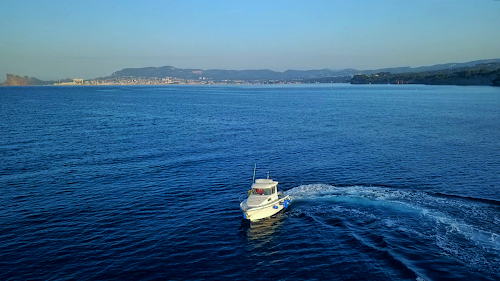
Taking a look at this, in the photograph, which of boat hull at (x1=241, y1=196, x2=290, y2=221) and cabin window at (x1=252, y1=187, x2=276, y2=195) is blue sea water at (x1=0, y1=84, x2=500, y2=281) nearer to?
boat hull at (x1=241, y1=196, x2=290, y2=221)

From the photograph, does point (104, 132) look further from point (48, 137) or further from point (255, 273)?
point (255, 273)

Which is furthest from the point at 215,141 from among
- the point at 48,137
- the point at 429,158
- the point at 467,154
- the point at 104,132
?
the point at 467,154

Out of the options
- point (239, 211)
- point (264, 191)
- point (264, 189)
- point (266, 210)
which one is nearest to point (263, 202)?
point (266, 210)

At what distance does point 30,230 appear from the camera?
128 feet

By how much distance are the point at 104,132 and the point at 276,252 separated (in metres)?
75.9

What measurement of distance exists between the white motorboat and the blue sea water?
1259 mm

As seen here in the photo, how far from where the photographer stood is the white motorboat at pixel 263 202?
1679 inches

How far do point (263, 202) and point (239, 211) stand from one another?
12.7 feet

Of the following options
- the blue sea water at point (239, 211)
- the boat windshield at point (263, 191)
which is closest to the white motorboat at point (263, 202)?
the boat windshield at point (263, 191)

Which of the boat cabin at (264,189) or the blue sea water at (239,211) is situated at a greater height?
the boat cabin at (264,189)

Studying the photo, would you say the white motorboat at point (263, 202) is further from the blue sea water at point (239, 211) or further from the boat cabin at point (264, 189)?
the blue sea water at point (239, 211)

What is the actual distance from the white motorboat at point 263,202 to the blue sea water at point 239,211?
1.26 meters

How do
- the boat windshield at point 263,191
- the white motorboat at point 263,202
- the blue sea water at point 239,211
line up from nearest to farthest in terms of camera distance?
1. the blue sea water at point 239,211
2. the white motorboat at point 263,202
3. the boat windshield at point 263,191

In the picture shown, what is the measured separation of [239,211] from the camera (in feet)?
150
